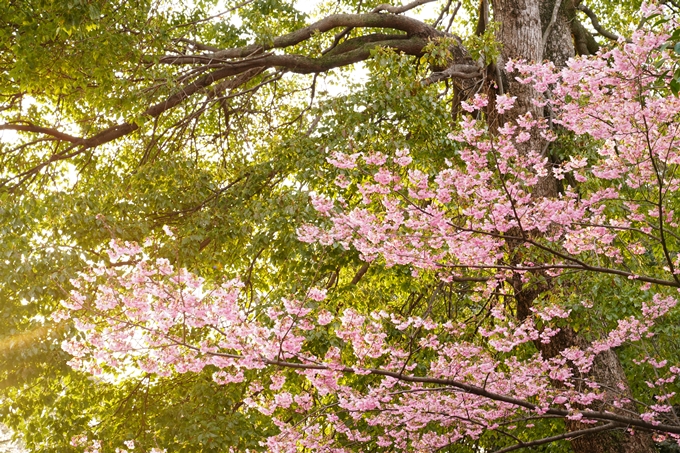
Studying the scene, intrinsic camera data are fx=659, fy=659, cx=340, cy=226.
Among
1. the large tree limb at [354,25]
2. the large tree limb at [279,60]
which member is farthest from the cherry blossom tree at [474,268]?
the large tree limb at [354,25]

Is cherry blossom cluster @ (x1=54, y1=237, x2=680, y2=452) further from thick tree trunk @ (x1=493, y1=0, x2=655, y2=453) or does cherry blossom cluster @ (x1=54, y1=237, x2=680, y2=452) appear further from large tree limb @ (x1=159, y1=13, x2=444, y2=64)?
large tree limb @ (x1=159, y1=13, x2=444, y2=64)

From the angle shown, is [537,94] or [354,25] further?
[354,25]

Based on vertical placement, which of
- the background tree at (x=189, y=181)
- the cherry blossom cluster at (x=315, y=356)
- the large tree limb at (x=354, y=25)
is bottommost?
the cherry blossom cluster at (x=315, y=356)

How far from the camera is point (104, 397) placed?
847 centimetres

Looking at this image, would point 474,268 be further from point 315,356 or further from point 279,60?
point 279,60

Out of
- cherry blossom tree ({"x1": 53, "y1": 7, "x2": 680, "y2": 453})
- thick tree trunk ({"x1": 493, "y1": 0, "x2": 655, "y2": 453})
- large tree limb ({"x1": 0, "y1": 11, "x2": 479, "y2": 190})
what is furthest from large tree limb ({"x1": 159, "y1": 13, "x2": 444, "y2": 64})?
cherry blossom tree ({"x1": 53, "y1": 7, "x2": 680, "y2": 453})

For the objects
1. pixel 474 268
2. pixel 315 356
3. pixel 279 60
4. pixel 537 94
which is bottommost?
pixel 315 356

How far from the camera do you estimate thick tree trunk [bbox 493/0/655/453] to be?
663cm

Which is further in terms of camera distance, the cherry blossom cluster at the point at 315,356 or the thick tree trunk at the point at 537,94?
the thick tree trunk at the point at 537,94

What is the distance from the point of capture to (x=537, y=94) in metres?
7.80

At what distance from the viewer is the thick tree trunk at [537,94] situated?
261 inches

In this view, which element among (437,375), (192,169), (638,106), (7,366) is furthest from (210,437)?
(638,106)

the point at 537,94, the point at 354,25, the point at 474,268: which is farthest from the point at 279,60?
the point at 474,268

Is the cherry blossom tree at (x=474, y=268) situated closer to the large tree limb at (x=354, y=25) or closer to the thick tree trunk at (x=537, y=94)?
the thick tree trunk at (x=537, y=94)
